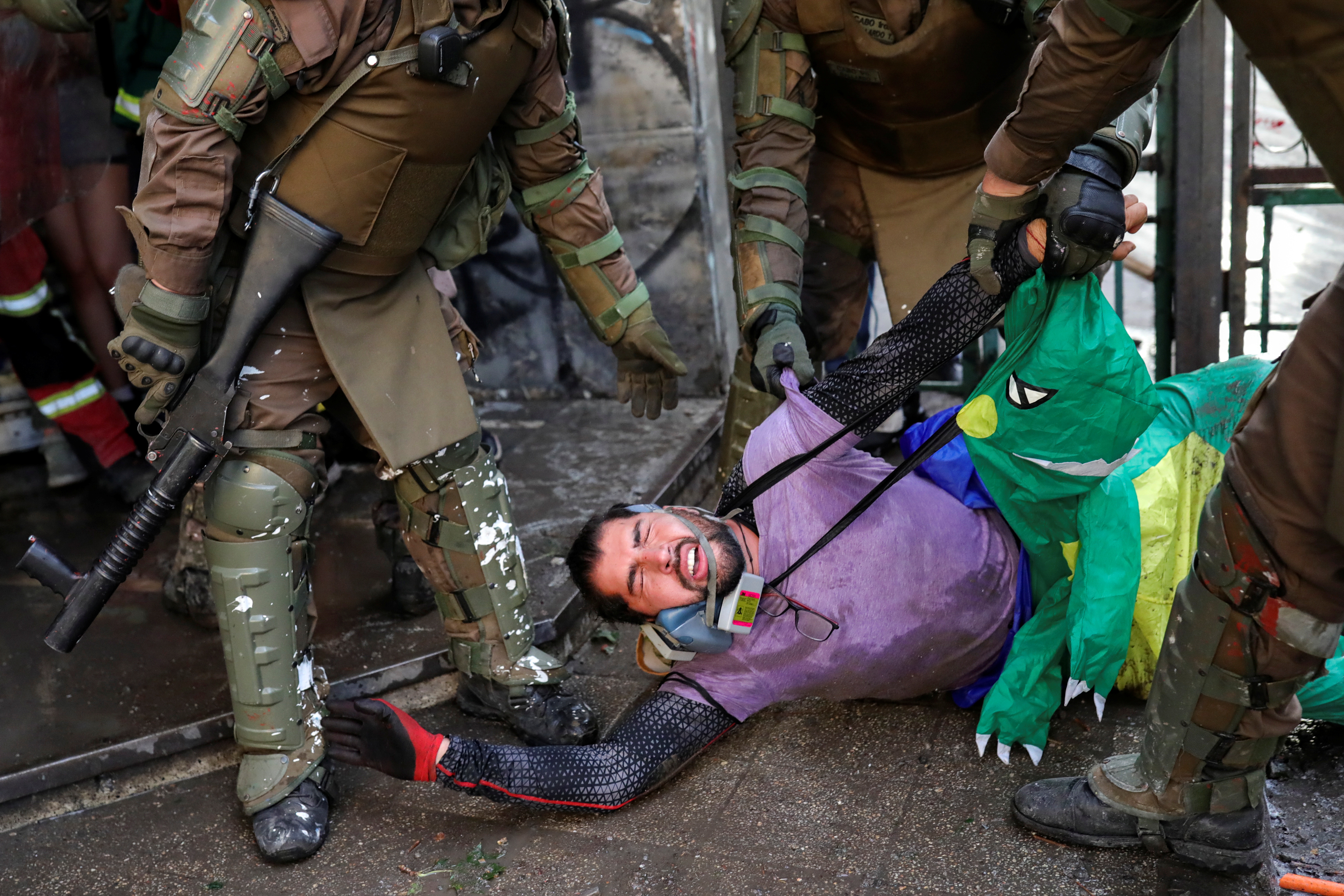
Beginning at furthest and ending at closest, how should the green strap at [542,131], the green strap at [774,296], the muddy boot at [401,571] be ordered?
the muddy boot at [401,571] → the green strap at [774,296] → the green strap at [542,131]

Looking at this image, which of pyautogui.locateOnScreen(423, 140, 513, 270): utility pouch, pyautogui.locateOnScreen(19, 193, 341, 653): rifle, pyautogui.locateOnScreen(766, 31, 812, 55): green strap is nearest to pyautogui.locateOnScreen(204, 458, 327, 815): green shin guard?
pyautogui.locateOnScreen(19, 193, 341, 653): rifle

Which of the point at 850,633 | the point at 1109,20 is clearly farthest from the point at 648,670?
the point at 1109,20

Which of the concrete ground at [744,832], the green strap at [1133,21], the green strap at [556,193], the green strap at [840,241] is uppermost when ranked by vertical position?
the green strap at [1133,21]

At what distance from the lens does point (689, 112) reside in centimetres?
427

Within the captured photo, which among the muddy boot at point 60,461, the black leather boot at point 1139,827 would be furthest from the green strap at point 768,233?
the muddy boot at point 60,461

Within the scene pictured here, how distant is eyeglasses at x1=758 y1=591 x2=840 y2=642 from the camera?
254cm

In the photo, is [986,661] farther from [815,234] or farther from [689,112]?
[689,112]

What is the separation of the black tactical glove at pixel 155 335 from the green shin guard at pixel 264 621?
224 millimetres

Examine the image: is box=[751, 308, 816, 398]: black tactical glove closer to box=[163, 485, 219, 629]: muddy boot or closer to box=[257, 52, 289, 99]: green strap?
box=[257, 52, 289, 99]: green strap

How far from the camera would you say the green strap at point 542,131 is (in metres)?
2.73

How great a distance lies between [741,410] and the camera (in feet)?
11.2

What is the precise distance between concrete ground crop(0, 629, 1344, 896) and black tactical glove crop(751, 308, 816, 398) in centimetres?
80

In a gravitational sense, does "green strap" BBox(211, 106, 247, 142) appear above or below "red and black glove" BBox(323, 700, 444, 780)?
above

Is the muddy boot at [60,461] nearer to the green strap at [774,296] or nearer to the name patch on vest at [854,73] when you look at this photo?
the green strap at [774,296]
